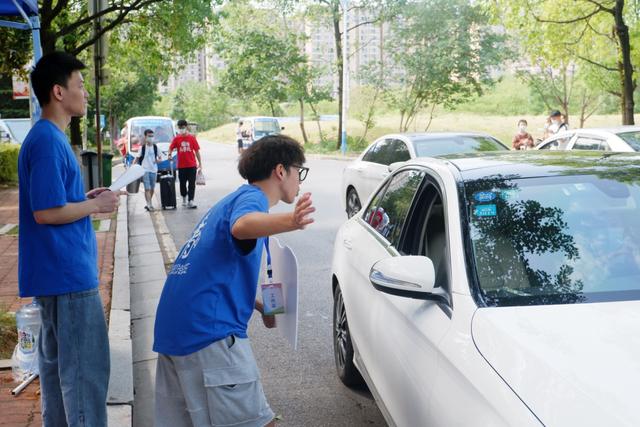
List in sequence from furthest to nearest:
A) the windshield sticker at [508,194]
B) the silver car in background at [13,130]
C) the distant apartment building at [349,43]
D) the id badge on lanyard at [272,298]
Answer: the distant apartment building at [349,43]
the silver car in background at [13,130]
the windshield sticker at [508,194]
the id badge on lanyard at [272,298]

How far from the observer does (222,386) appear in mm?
2664

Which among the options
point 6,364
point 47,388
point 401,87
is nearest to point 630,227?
point 47,388

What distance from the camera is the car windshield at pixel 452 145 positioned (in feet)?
35.2

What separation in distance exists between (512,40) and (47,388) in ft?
124

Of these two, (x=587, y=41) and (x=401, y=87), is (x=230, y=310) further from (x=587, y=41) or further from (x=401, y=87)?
(x=401, y=87)

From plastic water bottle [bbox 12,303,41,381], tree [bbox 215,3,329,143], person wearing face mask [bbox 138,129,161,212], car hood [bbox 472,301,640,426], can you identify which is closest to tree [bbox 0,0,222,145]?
person wearing face mask [bbox 138,129,161,212]

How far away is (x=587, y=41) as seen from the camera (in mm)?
22953

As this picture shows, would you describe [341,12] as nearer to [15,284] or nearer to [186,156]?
[186,156]

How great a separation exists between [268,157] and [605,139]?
25.8 ft

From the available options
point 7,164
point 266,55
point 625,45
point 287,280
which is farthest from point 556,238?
point 266,55

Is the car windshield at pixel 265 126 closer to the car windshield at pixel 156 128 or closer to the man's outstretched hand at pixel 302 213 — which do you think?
the car windshield at pixel 156 128

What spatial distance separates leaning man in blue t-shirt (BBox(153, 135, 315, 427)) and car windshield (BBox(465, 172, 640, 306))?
84cm

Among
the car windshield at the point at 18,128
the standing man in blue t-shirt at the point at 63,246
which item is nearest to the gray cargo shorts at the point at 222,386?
the standing man in blue t-shirt at the point at 63,246

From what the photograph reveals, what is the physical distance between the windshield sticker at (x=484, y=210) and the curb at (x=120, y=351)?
2426mm
